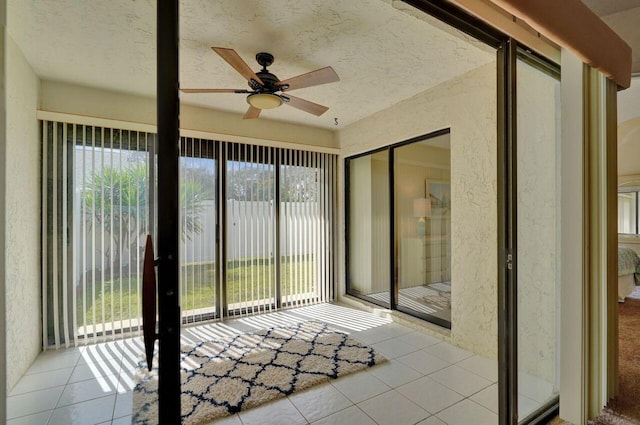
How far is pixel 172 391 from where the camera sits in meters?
0.83

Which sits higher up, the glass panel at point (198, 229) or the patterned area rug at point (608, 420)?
the glass panel at point (198, 229)

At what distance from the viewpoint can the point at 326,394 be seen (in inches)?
80.7

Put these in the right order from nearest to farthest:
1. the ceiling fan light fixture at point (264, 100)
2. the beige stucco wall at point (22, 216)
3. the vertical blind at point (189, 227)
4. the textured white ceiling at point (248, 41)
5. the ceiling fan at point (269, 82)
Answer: the beige stucco wall at point (22, 216) → the vertical blind at point (189, 227) → the textured white ceiling at point (248, 41) → the ceiling fan at point (269, 82) → the ceiling fan light fixture at point (264, 100)

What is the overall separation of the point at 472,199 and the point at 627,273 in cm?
328

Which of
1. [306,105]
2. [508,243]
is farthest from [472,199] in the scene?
[306,105]

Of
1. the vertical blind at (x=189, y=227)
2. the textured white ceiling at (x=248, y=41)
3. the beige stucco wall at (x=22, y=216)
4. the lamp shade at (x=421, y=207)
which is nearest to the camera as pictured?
the beige stucco wall at (x=22, y=216)

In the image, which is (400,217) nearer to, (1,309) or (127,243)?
(127,243)

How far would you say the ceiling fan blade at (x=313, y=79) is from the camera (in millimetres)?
2118

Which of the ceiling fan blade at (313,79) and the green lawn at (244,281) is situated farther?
the green lawn at (244,281)

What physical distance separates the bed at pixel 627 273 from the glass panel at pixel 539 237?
136 inches

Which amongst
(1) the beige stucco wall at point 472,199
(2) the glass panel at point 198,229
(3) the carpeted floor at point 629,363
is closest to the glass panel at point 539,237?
(3) the carpeted floor at point 629,363

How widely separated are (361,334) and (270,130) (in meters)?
2.81

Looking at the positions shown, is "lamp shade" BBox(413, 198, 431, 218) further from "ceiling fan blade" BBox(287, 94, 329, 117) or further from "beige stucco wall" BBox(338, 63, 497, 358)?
"ceiling fan blade" BBox(287, 94, 329, 117)

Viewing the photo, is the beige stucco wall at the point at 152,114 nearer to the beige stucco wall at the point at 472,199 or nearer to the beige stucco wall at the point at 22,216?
the beige stucco wall at the point at 22,216
